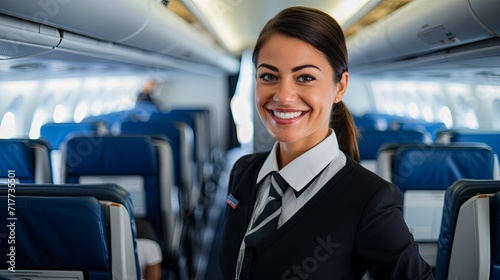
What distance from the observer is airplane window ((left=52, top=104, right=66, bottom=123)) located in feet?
21.9

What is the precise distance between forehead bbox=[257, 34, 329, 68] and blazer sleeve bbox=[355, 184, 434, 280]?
420mm

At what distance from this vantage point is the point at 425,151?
2.73 m

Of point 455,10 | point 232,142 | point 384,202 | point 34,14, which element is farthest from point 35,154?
point 232,142

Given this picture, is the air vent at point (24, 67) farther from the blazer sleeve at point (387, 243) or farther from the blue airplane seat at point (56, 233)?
the blazer sleeve at point (387, 243)

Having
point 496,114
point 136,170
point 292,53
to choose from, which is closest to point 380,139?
point 496,114

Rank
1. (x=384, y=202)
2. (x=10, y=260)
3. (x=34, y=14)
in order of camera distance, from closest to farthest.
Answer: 1. (x=384, y=202)
2. (x=10, y=260)
3. (x=34, y=14)

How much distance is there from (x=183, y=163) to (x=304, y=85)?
3.16 meters

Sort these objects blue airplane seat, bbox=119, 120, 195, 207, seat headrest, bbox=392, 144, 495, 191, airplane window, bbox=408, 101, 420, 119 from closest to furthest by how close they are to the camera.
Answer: seat headrest, bbox=392, 144, 495, 191
blue airplane seat, bbox=119, 120, 195, 207
airplane window, bbox=408, 101, 420, 119

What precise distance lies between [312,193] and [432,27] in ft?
5.71

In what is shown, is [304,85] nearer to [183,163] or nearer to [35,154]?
[35,154]

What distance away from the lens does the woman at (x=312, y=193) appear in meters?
1.12

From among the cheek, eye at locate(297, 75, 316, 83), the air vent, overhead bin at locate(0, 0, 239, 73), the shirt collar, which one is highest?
overhead bin at locate(0, 0, 239, 73)

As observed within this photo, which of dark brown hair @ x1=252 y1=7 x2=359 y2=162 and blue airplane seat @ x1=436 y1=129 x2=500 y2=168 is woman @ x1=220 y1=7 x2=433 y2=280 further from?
blue airplane seat @ x1=436 y1=129 x2=500 y2=168

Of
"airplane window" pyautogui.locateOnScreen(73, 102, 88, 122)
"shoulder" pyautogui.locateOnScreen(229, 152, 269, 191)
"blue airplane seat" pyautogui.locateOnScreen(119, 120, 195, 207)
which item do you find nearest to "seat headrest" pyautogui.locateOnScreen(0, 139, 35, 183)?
"shoulder" pyautogui.locateOnScreen(229, 152, 269, 191)
